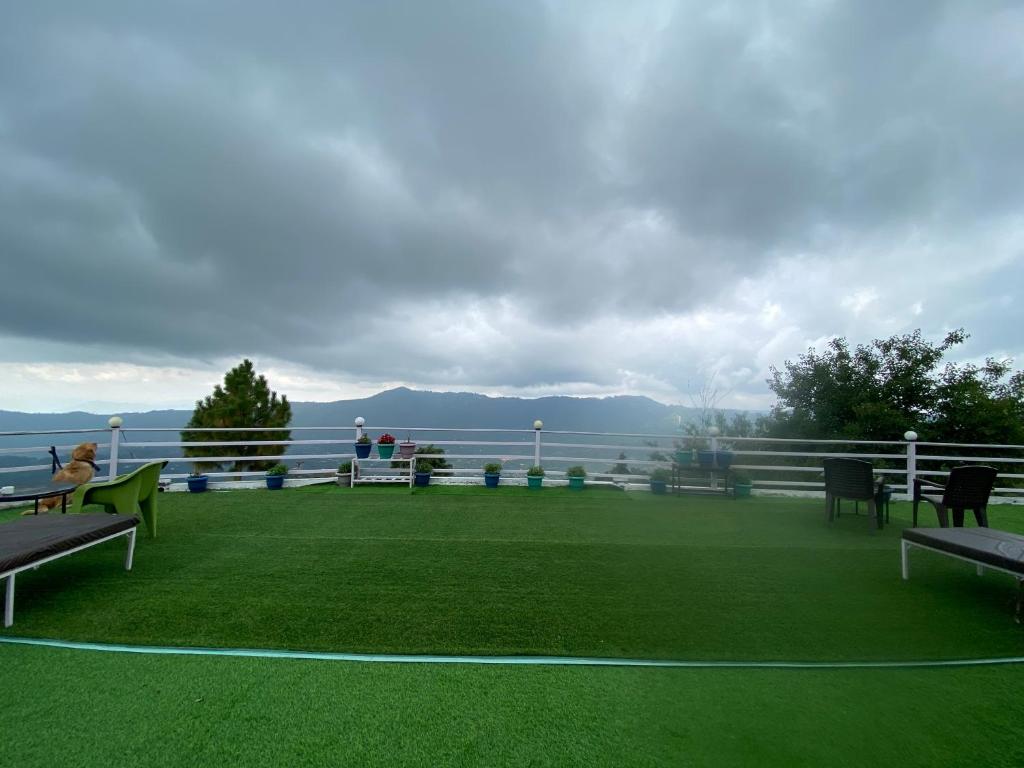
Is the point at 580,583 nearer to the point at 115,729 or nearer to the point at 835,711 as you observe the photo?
the point at 835,711

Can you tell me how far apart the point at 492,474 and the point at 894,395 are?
12.0 meters

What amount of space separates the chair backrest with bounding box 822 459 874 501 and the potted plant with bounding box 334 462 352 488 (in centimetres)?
648

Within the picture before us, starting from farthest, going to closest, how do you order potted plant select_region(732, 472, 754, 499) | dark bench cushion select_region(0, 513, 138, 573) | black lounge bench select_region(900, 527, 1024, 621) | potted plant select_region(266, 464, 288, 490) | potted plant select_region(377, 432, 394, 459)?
1. potted plant select_region(377, 432, 394, 459)
2. potted plant select_region(732, 472, 754, 499)
3. potted plant select_region(266, 464, 288, 490)
4. black lounge bench select_region(900, 527, 1024, 621)
5. dark bench cushion select_region(0, 513, 138, 573)

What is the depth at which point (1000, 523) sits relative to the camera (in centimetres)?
585

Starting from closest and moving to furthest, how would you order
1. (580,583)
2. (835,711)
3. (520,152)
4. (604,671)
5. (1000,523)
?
1. (835,711)
2. (604,671)
3. (580,583)
4. (1000,523)
5. (520,152)

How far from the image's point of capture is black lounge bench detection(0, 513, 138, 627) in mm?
2520

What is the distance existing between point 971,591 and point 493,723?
3662 millimetres

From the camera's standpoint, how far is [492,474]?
25.0ft

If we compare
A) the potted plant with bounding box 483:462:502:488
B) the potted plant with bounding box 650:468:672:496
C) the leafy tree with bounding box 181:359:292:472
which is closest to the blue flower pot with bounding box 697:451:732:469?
the potted plant with bounding box 650:468:672:496

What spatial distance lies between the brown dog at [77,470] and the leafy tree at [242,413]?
9.13 meters

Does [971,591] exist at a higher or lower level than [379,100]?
lower

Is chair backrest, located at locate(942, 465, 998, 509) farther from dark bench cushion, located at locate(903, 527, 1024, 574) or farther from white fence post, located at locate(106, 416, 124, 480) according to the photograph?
white fence post, located at locate(106, 416, 124, 480)

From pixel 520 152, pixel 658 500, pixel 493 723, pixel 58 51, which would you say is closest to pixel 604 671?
pixel 493 723

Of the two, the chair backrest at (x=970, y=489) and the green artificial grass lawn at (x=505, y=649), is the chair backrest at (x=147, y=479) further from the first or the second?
the chair backrest at (x=970, y=489)
